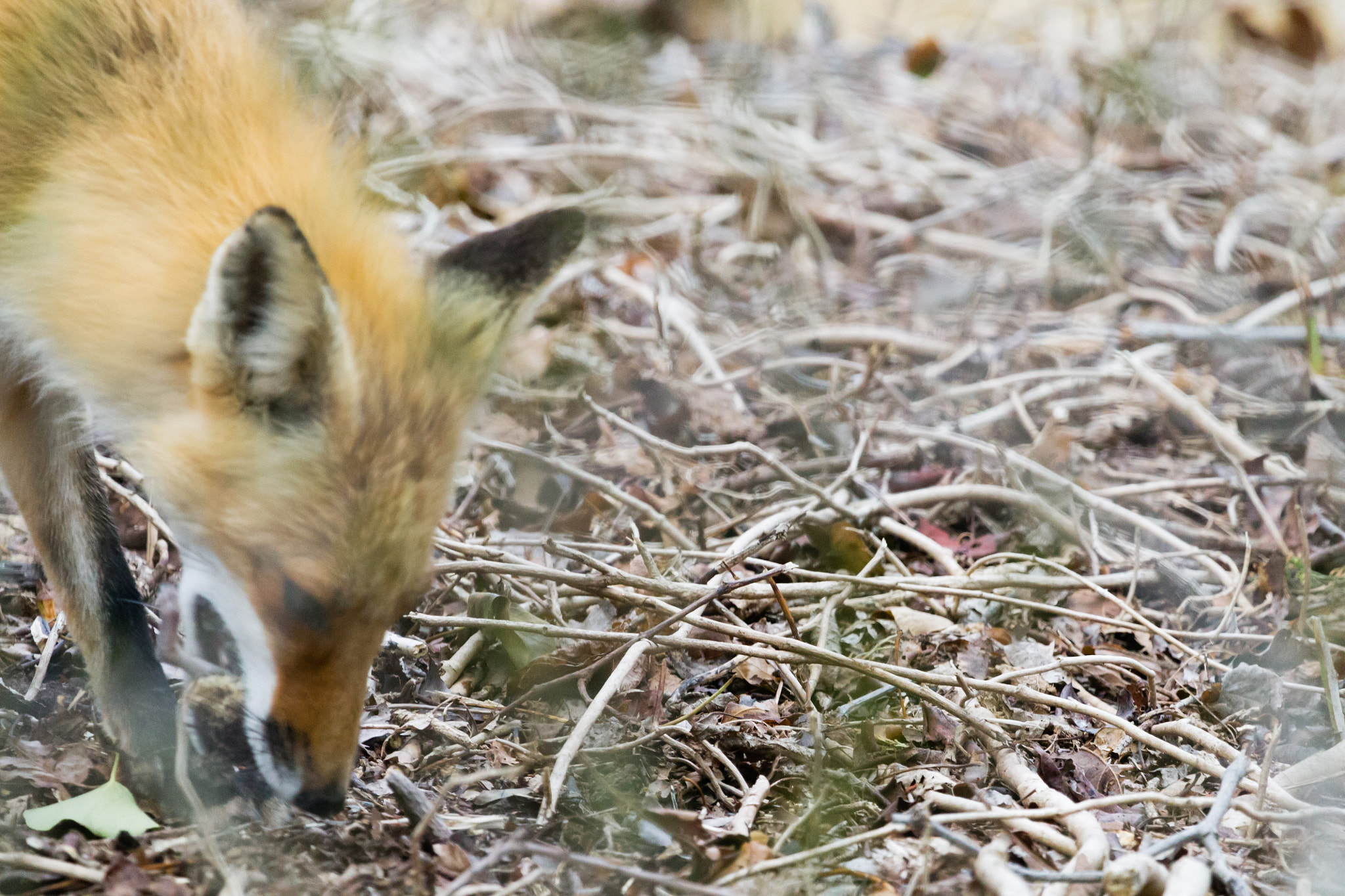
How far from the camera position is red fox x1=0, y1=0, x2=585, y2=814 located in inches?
112

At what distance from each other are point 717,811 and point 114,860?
161 centimetres

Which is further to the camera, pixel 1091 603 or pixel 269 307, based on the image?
pixel 1091 603

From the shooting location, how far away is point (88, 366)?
3.15 metres

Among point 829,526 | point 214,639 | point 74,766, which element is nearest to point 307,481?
point 214,639

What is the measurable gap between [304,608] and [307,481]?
308 millimetres

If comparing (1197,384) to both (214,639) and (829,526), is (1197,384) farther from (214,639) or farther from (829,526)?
(214,639)

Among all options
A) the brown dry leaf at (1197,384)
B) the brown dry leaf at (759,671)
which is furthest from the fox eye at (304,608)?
the brown dry leaf at (1197,384)

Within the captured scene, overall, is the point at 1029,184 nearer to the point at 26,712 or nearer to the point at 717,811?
the point at 717,811

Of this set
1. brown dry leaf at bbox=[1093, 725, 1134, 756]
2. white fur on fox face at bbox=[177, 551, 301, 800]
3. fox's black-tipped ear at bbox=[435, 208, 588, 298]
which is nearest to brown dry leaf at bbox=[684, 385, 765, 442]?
brown dry leaf at bbox=[1093, 725, 1134, 756]

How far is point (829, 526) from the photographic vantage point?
468cm

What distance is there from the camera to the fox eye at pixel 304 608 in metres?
2.85

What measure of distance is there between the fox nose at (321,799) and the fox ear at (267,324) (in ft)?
3.03

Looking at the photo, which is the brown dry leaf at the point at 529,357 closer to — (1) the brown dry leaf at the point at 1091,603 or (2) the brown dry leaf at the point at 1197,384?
(1) the brown dry leaf at the point at 1091,603

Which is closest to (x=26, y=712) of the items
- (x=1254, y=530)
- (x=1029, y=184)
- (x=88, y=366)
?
(x=88, y=366)
